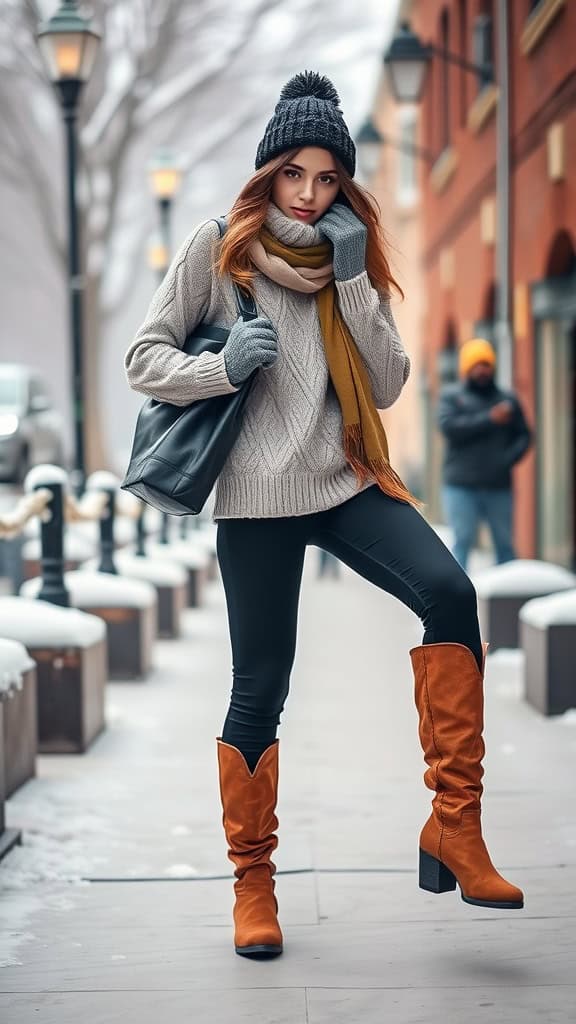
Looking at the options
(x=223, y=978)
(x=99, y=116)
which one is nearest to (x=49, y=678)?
(x=223, y=978)

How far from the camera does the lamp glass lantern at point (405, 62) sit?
13.2 meters

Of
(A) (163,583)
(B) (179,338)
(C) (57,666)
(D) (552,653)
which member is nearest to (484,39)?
(A) (163,583)

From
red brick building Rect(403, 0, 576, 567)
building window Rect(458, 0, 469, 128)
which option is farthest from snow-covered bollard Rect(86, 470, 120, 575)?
building window Rect(458, 0, 469, 128)

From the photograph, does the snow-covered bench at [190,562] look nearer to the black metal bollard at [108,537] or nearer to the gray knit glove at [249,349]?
the black metal bollard at [108,537]

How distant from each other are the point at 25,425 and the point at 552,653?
576 inches

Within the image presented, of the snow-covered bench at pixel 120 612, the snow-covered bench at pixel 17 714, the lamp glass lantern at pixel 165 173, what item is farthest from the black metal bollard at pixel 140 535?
the lamp glass lantern at pixel 165 173

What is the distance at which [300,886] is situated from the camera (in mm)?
4180

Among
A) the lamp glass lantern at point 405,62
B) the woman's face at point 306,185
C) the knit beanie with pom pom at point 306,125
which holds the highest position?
the lamp glass lantern at point 405,62

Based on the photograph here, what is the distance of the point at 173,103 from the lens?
2506 centimetres

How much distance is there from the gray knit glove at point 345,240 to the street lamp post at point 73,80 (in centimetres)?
684

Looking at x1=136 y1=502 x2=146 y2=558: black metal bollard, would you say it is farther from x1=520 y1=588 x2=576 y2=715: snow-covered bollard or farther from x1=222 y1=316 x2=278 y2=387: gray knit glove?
x1=222 y1=316 x2=278 y2=387: gray knit glove

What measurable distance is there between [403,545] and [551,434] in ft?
30.9

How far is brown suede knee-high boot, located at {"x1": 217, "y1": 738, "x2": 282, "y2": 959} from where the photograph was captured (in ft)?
11.7

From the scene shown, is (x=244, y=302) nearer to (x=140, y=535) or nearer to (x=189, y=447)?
(x=189, y=447)
